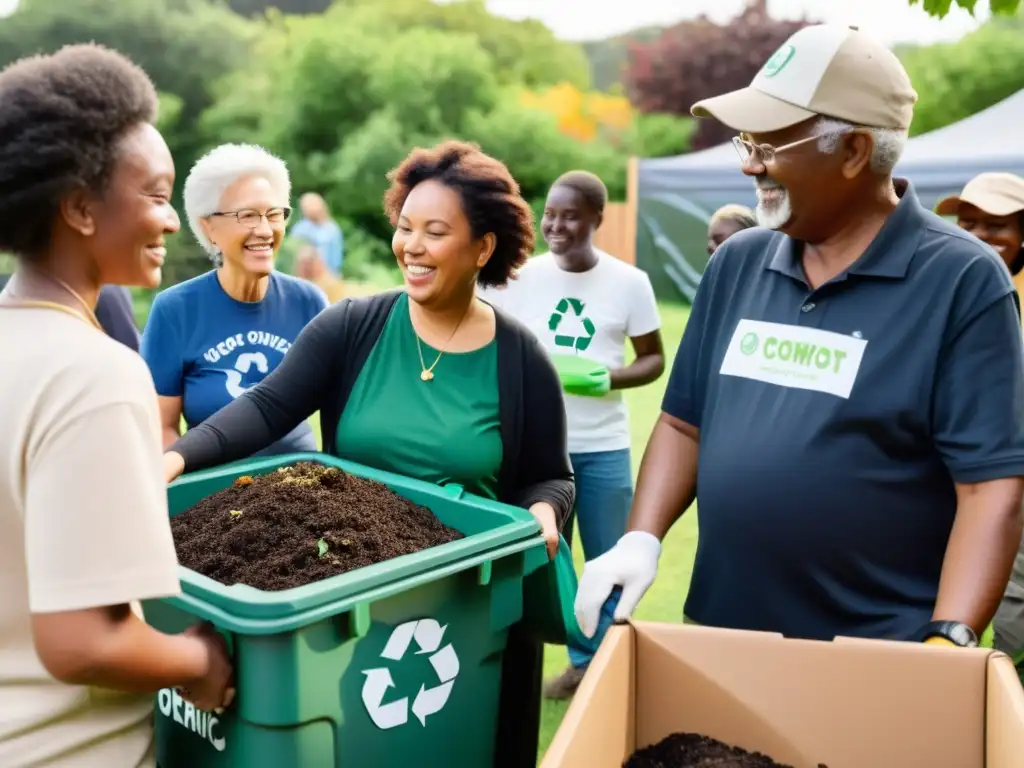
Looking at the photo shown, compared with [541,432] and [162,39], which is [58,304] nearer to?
[541,432]

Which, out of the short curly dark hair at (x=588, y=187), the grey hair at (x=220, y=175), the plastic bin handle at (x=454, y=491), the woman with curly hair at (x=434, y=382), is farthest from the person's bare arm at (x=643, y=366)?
the plastic bin handle at (x=454, y=491)

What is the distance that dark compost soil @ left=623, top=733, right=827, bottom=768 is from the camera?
143 cm

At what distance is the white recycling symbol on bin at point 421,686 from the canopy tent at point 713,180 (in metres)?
11.6

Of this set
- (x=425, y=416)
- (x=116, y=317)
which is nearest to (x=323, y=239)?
(x=116, y=317)

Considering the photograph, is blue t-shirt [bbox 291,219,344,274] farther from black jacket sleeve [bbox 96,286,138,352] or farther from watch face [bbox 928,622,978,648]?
watch face [bbox 928,622,978,648]

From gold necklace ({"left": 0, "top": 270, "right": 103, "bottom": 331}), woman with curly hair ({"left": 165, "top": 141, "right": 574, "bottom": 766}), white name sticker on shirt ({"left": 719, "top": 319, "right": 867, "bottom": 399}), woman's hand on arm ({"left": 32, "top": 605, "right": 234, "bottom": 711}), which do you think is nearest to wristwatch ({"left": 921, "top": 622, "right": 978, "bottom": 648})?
white name sticker on shirt ({"left": 719, "top": 319, "right": 867, "bottom": 399})

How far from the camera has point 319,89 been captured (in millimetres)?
21844

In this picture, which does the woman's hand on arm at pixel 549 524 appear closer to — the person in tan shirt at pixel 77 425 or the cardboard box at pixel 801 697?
the cardboard box at pixel 801 697

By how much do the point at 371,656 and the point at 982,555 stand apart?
100 cm

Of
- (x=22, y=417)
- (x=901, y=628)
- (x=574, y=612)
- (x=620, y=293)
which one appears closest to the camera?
(x=22, y=417)

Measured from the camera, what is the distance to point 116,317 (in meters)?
3.42

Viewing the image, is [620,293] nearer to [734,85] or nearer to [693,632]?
[693,632]

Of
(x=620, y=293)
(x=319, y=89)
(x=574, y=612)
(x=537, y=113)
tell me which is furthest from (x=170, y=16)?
(x=574, y=612)

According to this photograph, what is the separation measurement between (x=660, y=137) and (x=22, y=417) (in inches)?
1136
